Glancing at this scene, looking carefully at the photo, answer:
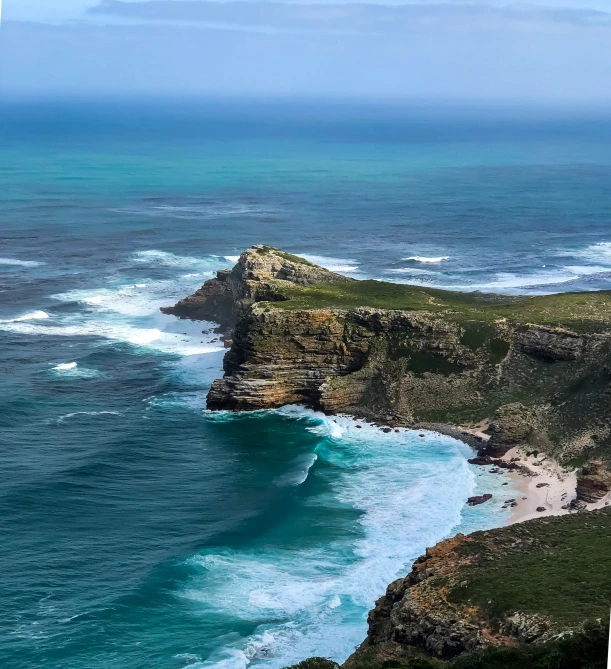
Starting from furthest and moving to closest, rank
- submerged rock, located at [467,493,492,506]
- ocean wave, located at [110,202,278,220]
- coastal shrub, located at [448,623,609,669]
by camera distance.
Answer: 1. ocean wave, located at [110,202,278,220]
2. submerged rock, located at [467,493,492,506]
3. coastal shrub, located at [448,623,609,669]

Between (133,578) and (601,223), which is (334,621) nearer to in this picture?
(133,578)

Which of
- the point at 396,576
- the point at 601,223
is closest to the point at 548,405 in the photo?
the point at 396,576

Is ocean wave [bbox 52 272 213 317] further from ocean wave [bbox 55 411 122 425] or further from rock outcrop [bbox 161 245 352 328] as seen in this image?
ocean wave [bbox 55 411 122 425]

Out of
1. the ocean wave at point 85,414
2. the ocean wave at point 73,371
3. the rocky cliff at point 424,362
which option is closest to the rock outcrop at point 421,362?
the rocky cliff at point 424,362

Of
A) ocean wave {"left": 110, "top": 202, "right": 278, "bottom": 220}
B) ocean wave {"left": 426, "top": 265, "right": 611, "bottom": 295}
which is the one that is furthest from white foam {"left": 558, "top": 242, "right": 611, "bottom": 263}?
ocean wave {"left": 110, "top": 202, "right": 278, "bottom": 220}

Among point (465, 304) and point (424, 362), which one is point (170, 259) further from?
point (424, 362)

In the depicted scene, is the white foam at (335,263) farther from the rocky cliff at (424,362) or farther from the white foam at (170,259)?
the rocky cliff at (424,362)
